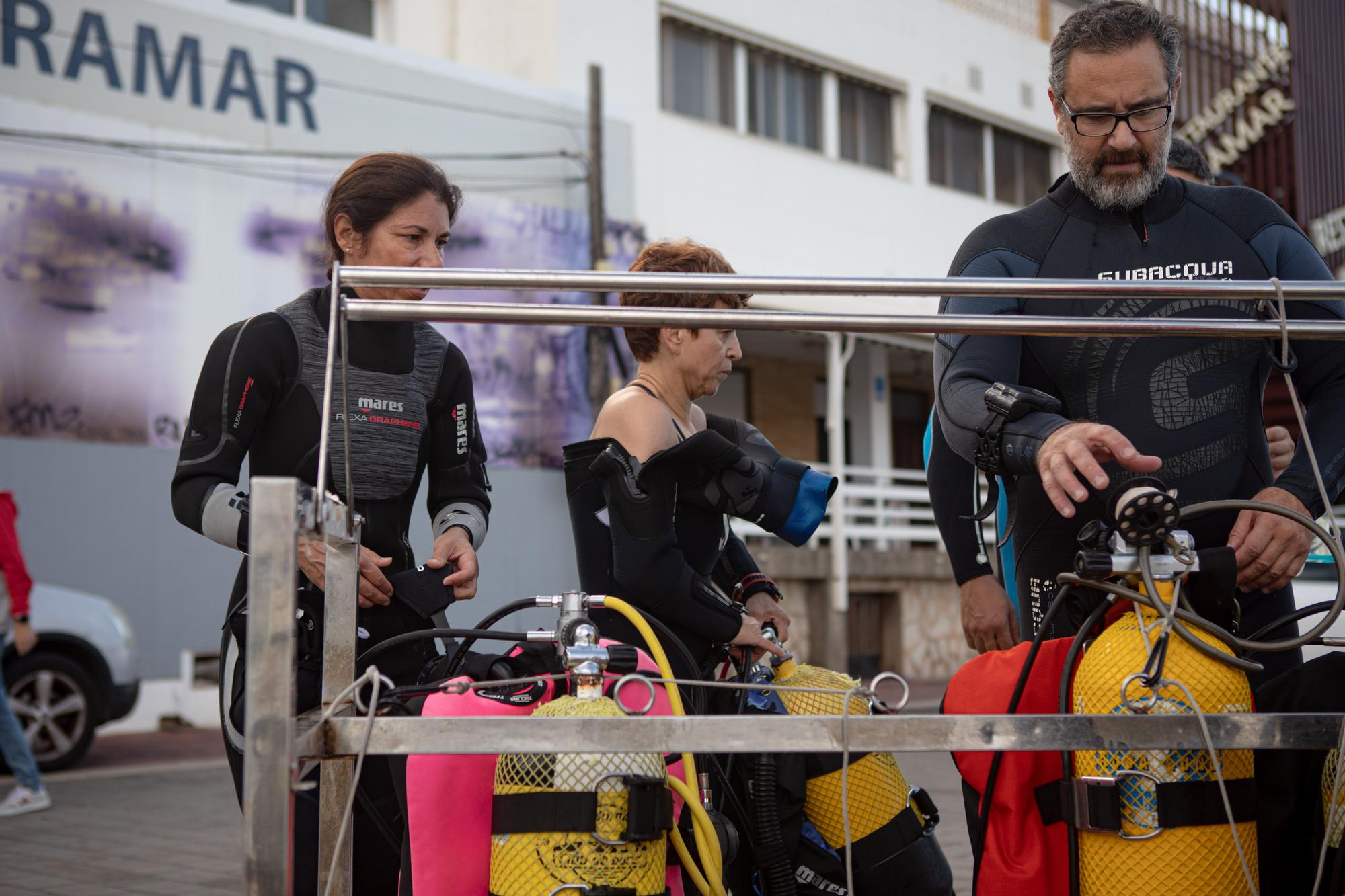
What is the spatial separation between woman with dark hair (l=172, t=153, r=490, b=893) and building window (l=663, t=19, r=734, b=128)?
45.9ft

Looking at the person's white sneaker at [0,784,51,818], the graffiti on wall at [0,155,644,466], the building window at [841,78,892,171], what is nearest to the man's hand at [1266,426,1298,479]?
the person's white sneaker at [0,784,51,818]

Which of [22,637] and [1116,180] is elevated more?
[1116,180]

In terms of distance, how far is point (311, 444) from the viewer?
8.50 feet

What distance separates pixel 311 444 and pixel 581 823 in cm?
114

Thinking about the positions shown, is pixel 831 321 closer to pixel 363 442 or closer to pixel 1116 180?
pixel 1116 180

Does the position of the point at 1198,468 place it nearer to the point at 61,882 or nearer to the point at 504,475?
the point at 61,882

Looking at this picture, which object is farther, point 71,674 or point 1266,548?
point 71,674

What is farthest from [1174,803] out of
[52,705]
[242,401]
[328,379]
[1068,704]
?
[52,705]

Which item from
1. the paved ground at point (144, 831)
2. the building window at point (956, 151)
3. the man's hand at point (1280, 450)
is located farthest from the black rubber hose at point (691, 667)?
the building window at point (956, 151)

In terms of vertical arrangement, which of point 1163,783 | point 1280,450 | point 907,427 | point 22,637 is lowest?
point 22,637

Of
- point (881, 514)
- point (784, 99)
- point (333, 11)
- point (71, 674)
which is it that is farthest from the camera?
point (784, 99)

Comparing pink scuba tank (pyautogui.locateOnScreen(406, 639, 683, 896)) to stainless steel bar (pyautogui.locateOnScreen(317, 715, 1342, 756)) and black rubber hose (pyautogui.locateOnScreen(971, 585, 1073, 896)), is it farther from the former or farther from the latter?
black rubber hose (pyautogui.locateOnScreen(971, 585, 1073, 896))

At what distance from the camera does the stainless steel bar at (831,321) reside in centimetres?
178

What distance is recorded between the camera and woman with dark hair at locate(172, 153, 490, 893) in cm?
241
